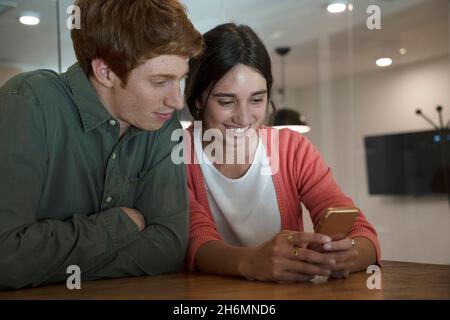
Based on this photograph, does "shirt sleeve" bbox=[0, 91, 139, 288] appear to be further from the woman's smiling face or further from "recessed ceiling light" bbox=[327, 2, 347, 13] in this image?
"recessed ceiling light" bbox=[327, 2, 347, 13]

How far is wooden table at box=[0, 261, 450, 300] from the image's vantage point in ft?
3.09

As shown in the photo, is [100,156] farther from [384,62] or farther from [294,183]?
[384,62]

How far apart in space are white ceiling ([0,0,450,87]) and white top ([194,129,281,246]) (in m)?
1.95

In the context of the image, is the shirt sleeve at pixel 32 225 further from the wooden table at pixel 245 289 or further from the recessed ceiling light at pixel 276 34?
the recessed ceiling light at pixel 276 34

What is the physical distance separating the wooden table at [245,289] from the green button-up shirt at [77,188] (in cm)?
5

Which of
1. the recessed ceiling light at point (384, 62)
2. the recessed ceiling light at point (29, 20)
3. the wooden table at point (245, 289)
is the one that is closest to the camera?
the wooden table at point (245, 289)

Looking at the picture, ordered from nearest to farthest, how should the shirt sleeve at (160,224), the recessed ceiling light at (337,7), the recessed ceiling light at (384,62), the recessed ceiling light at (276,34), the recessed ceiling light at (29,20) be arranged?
the shirt sleeve at (160,224), the recessed ceiling light at (29,20), the recessed ceiling light at (384,62), the recessed ceiling light at (337,7), the recessed ceiling light at (276,34)

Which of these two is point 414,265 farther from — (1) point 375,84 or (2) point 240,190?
(1) point 375,84

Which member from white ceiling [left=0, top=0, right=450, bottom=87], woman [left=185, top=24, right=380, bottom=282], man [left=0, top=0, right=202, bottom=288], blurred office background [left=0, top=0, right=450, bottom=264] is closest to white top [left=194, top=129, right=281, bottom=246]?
woman [left=185, top=24, right=380, bottom=282]

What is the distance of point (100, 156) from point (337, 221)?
484mm

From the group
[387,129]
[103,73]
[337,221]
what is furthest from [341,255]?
[387,129]

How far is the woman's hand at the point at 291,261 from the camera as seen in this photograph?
1.08 meters

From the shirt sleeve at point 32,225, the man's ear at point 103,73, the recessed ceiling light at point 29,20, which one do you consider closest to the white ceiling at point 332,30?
the recessed ceiling light at point 29,20

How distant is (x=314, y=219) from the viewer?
4.83 ft
